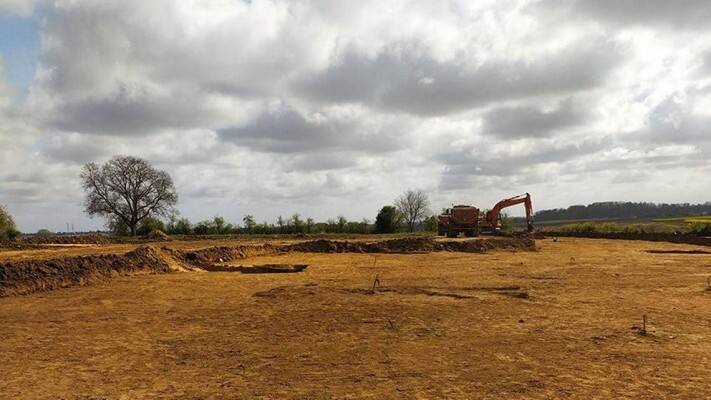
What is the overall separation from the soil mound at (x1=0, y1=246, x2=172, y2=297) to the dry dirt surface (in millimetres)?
762

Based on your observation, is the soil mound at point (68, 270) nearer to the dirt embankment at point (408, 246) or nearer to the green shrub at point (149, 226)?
the dirt embankment at point (408, 246)

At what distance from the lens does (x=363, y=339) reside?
30.3 ft

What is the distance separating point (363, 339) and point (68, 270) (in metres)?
12.7

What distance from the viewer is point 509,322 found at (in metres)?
10.5

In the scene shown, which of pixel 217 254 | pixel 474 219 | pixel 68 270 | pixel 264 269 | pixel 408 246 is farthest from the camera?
pixel 474 219

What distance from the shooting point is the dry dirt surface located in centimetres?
677

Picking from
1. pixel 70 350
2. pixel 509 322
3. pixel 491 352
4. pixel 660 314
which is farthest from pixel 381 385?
pixel 660 314

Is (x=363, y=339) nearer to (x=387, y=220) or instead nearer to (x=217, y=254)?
(x=217, y=254)

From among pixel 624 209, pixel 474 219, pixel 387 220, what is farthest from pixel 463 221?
pixel 624 209

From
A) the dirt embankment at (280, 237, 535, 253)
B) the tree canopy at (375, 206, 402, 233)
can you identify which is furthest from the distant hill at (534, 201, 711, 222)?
the dirt embankment at (280, 237, 535, 253)

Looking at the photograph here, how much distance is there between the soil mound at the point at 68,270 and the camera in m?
15.9

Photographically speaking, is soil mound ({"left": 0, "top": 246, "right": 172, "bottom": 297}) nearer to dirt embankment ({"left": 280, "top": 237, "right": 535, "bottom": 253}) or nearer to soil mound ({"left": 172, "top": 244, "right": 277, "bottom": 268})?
soil mound ({"left": 172, "top": 244, "right": 277, "bottom": 268})

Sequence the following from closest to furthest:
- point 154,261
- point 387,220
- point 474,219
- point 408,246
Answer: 1. point 154,261
2. point 408,246
3. point 474,219
4. point 387,220

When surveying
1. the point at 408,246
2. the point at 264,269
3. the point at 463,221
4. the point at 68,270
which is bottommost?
the point at 264,269
